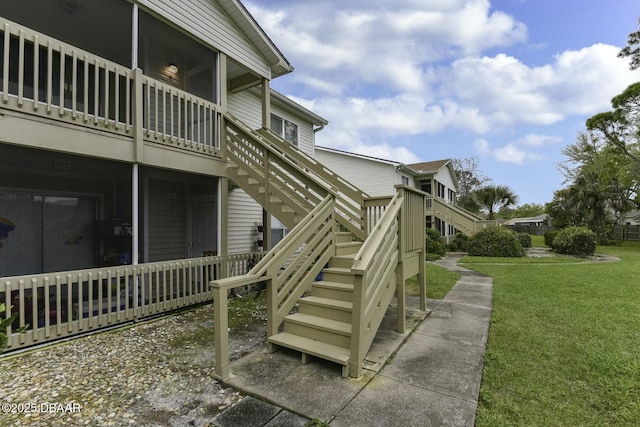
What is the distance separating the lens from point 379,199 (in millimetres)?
5406

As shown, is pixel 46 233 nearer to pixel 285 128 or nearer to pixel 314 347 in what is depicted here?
pixel 314 347

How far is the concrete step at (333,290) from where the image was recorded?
Result: 13.2ft

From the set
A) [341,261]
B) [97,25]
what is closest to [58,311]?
[341,261]

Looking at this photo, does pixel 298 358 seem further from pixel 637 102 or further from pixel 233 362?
pixel 637 102

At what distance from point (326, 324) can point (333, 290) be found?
1.77 feet

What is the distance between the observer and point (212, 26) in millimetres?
6461

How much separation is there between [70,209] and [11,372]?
3392mm

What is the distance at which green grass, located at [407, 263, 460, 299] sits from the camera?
7.09 m

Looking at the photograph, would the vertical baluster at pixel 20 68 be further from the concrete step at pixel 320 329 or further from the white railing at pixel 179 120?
the concrete step at pixel 320 329

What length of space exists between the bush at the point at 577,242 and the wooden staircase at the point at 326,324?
586 inches

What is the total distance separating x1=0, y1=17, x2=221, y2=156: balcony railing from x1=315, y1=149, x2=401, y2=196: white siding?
25.5 feet

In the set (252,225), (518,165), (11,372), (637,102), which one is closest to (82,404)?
(11,372)

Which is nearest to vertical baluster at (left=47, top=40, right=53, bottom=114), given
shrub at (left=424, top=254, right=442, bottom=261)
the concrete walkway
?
the concrete walkway

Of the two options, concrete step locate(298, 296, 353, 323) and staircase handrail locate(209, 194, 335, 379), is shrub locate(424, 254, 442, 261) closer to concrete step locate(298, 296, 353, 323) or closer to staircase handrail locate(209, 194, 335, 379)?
staircase handrail locate(209, 194, 335, 379)
